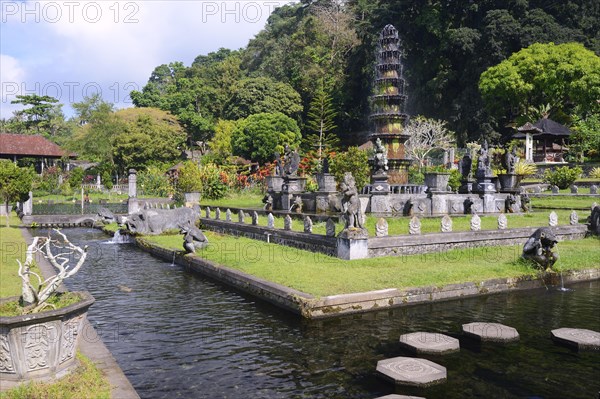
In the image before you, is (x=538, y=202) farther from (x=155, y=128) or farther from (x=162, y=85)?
(x=162, y=85)

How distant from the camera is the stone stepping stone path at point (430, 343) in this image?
26.2 feet

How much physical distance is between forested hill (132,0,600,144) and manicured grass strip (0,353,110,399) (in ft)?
156

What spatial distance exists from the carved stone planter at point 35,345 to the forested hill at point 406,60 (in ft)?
157

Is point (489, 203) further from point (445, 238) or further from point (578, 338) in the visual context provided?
point (578, 338)

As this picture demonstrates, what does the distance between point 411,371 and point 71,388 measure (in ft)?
14.9

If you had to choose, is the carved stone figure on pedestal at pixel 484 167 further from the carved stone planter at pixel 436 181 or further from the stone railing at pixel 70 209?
the stone railing at pixel 70 209

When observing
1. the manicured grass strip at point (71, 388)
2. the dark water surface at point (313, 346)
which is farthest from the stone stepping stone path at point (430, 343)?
the manicured grass strip at point (71, 388)

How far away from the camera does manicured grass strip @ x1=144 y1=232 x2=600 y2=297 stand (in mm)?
11156

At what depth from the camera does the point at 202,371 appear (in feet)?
24.2

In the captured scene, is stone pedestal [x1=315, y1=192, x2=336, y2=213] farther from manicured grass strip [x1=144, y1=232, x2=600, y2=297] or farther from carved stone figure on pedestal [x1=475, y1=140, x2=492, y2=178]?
carved stone figure on pedestal [x1=475, y1=140, x2=492, y2=178]

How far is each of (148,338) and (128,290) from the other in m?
4.01

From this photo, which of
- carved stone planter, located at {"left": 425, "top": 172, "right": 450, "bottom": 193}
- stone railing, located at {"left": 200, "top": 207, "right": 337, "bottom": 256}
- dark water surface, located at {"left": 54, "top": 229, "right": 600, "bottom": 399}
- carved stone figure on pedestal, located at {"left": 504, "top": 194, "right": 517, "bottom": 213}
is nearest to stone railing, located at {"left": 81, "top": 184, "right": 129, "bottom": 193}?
stone railing, located at {"left": 200, "top": 207, "right": 337, "bottom": 256}

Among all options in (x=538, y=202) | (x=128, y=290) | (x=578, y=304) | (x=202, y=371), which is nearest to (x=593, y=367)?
(x=578, y=304)

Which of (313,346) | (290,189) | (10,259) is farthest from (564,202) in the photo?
(10,259)
